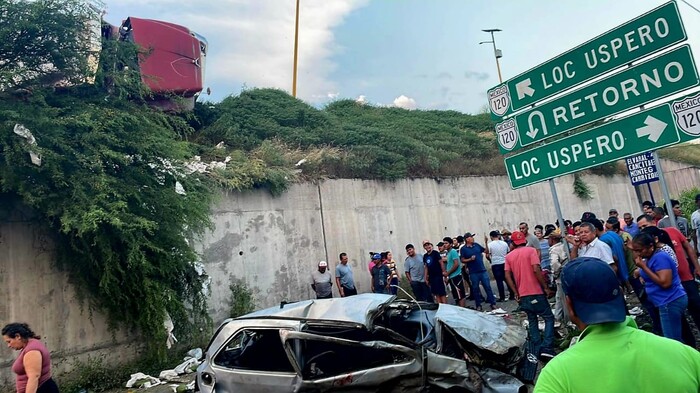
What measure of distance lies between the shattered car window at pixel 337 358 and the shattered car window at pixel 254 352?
37 cm

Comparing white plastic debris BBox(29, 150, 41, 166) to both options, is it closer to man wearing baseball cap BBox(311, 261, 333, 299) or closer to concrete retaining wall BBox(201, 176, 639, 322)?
concrete retaining wall BBox(201, 176, 639, 322)

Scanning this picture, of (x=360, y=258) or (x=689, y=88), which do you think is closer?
(x=689, y=88)

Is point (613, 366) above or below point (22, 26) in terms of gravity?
below

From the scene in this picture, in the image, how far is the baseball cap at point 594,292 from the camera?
1.58 m

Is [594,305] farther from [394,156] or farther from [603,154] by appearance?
[394,156]

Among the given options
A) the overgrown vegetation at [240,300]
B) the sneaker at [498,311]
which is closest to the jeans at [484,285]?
the sneaker at [498,311]

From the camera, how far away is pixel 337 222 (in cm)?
1174

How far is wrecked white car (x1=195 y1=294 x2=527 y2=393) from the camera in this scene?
429cm

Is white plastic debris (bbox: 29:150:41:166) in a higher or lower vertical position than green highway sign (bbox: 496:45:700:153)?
higher

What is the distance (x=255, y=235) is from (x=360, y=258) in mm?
2905

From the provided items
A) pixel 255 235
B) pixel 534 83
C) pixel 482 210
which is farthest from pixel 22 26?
pixel 482 210

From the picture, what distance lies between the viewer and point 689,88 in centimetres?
427

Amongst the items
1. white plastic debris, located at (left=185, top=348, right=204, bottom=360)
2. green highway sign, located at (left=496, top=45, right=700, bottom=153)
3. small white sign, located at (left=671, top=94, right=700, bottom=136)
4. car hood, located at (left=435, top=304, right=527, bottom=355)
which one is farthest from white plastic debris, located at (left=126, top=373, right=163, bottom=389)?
small white sign, located at (left=671, top=94, right=700, bottom=136)

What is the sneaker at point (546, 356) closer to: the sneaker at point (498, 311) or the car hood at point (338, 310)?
the car hood at point (338, 310)
